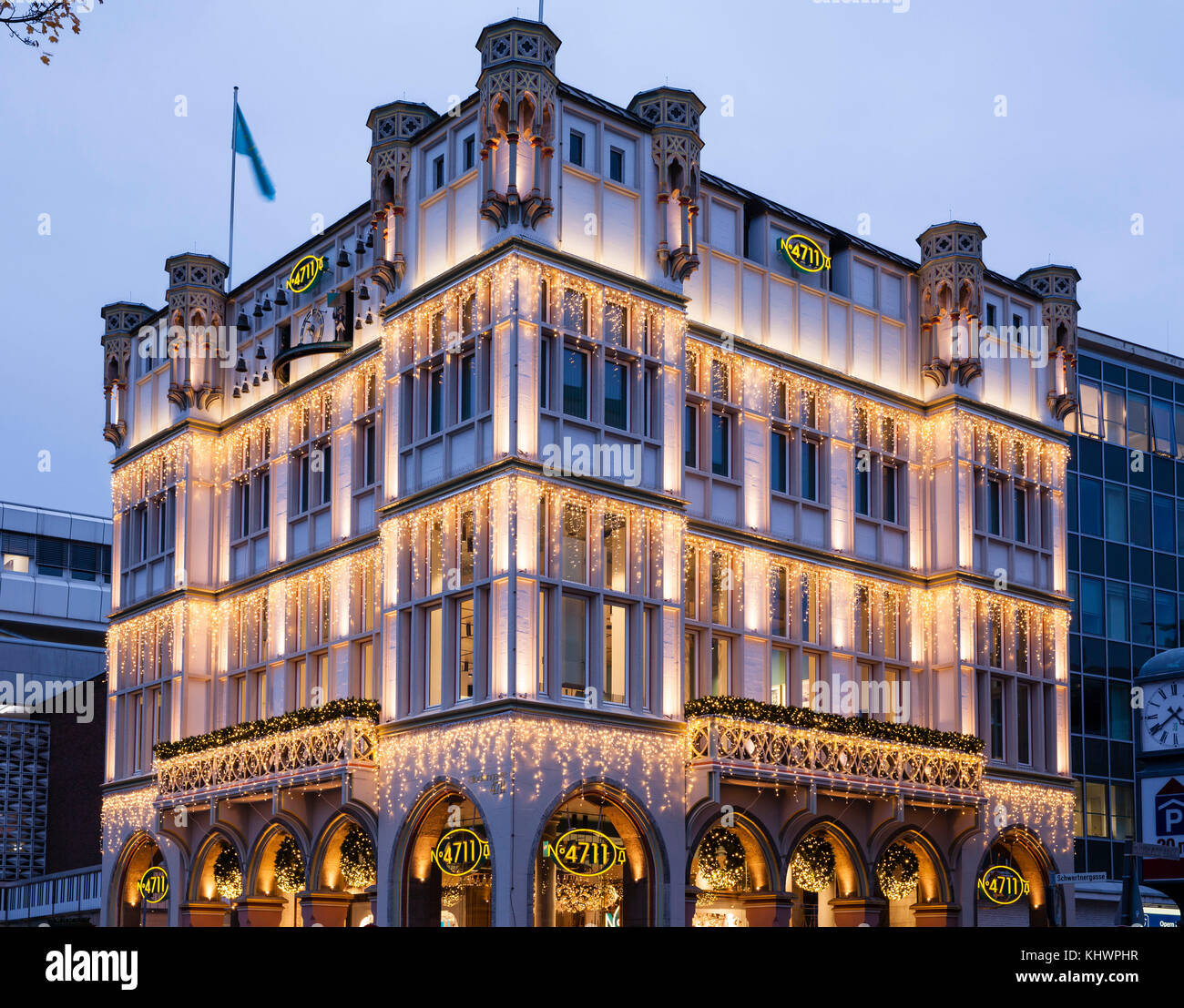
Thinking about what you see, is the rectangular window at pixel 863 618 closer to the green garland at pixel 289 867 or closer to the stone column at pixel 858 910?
the stone column at pixel 858 910

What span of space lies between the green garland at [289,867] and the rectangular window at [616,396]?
13472 mm

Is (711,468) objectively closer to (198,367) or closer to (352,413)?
(352,413)

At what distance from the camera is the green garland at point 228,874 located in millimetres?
43281

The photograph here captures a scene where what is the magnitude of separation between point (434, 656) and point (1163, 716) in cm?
2239

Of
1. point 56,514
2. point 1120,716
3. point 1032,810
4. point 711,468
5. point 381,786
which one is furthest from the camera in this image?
point 56,514

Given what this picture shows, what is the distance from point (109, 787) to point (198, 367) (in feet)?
41.5

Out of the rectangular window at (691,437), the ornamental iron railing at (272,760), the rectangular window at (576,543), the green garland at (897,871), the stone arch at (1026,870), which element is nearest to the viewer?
the rectangular window at (576,543)

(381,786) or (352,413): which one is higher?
(352,413)

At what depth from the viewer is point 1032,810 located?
144 ft

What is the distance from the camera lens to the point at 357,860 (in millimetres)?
38906

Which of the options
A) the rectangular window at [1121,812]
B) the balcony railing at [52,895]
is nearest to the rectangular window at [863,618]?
the rectangular window at [1121,812]
